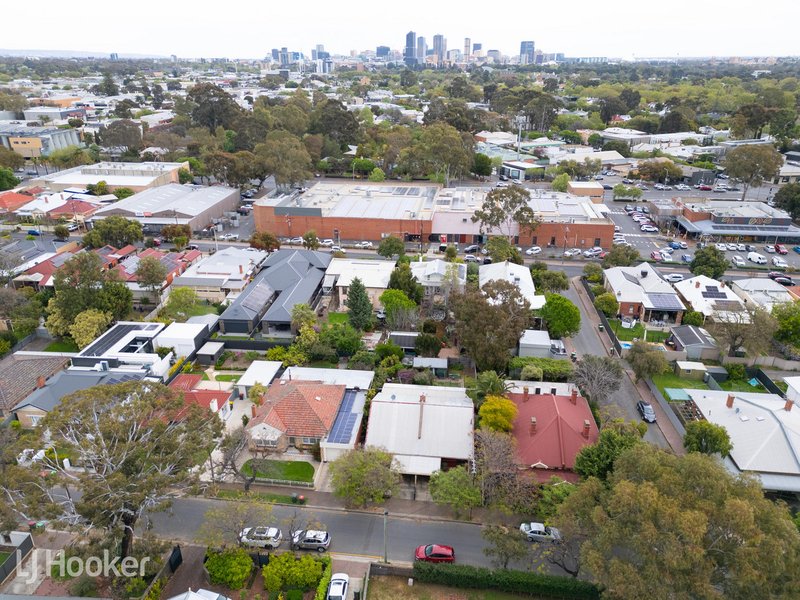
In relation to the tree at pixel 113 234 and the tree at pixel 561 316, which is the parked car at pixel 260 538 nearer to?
the tree at pixel 561 316

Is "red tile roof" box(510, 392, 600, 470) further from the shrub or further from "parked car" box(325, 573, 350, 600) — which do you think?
the shrub

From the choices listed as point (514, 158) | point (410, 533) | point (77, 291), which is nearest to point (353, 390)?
point (410, 533)

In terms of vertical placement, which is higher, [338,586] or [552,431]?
[552,431]

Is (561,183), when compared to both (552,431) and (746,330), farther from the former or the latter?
(552,431)

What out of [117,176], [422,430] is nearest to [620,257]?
[422,430]

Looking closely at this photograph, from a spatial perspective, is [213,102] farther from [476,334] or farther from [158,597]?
[158,597]

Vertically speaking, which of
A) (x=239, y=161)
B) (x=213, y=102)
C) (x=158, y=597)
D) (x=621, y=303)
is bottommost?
(x=158, y=597)
